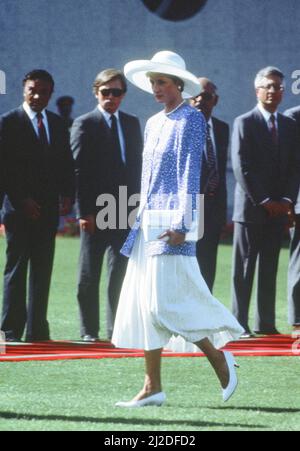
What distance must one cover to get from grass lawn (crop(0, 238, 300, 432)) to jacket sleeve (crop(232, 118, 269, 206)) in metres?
1.93

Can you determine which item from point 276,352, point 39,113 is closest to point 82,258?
point 39,113

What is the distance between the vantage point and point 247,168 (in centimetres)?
1114

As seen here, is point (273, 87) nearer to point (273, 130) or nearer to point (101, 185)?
point (273, 130)

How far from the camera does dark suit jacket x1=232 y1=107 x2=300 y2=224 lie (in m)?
11.1

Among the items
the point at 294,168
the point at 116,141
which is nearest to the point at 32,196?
the point at 116,141

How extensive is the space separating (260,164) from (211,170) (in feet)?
1.60

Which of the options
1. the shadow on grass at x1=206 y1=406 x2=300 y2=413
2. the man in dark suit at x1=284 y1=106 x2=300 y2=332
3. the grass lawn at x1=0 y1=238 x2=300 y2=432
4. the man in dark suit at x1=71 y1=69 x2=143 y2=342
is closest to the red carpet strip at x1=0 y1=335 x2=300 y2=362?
the grass lawn at x1=0 y1=238 x2=300 y2=432

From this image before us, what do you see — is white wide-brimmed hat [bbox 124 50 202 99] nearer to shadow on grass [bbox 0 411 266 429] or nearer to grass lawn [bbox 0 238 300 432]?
grass lawn [bbox 0 238 300 432]

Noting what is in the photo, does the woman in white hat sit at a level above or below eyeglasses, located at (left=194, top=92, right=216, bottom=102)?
below

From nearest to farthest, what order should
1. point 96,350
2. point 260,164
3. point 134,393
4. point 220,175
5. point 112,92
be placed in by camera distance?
point 134,393 → point 96,350 → point 112,92 → point 220,175 → point 260,164

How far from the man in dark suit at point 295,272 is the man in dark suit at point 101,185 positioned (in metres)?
1.54

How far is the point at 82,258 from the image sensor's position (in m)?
10.9

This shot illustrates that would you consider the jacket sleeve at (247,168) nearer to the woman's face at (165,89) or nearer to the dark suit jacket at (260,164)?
the dark suit jacket at (260,164)
